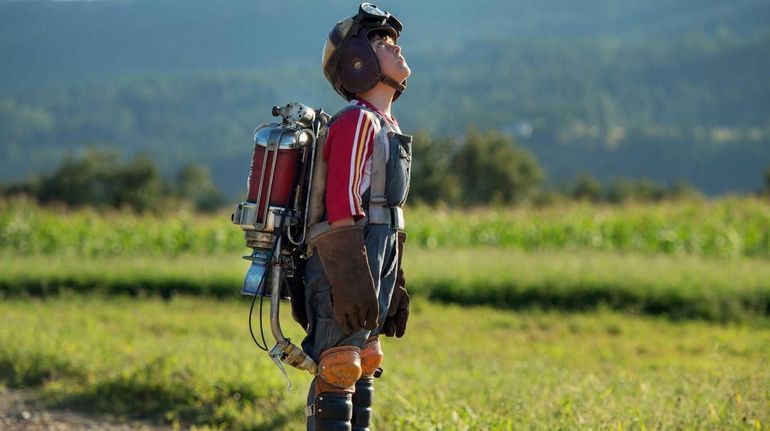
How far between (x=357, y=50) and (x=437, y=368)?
4.03m

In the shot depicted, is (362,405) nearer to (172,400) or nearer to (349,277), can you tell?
(349,277)

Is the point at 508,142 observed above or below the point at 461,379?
above

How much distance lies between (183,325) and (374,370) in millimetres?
6430

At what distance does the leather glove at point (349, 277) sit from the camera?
4281mm

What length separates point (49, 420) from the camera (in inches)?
284

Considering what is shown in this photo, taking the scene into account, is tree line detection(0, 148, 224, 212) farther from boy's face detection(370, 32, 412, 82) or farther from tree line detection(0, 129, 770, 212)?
boy's face detection(370, 32, 412, 82)

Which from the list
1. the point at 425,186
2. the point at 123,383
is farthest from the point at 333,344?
the point at 425,186

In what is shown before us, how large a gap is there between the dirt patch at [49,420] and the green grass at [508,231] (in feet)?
34.9

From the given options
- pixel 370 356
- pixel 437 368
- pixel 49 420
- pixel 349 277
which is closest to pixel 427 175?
pixel 437 368

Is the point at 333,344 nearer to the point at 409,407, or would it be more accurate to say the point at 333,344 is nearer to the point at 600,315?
the point at 409,407

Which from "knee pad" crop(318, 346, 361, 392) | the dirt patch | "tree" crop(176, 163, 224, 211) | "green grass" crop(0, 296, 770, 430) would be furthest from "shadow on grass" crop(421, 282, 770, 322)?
"tree" crop(176, 163, 224, 211)

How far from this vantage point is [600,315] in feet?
38.8

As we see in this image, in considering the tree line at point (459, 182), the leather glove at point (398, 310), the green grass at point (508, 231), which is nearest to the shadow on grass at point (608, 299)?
the green grass at point (508, 231)

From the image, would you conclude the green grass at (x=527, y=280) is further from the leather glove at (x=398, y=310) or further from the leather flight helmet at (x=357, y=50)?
the leather flight helmet at (x=357, y=50)
